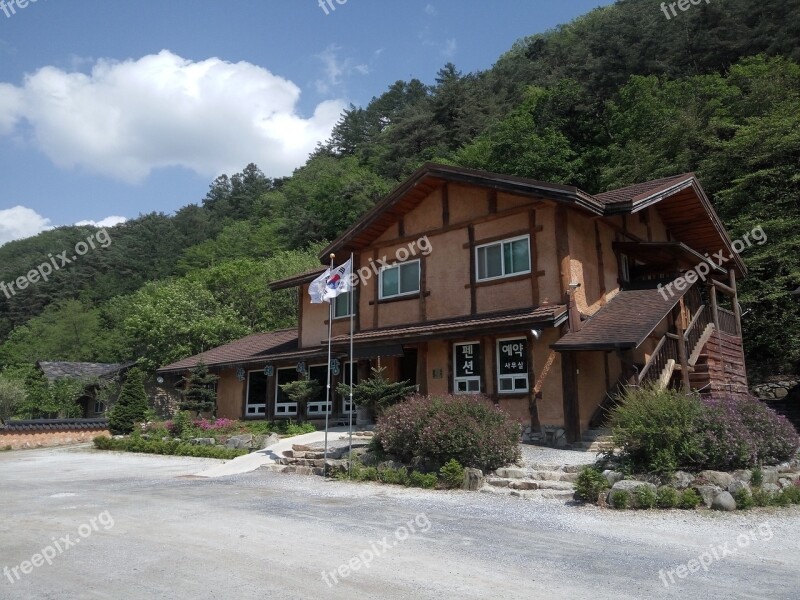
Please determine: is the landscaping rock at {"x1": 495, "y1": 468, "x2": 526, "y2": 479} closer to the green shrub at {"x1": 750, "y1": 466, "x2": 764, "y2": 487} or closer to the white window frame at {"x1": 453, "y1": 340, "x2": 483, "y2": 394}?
the green shrub at {"x1": 750, "y1": 466, "x2": 764, "y2": 487}

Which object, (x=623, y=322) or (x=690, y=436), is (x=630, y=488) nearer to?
(x=690, y=436)

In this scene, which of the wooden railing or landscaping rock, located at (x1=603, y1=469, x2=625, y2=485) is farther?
the wooden railing

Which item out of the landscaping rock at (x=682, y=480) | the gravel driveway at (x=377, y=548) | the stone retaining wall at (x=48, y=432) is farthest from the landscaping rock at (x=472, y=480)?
the stone retaining wall at (x=48, y=432)

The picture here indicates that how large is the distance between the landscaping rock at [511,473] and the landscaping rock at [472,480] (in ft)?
1.79

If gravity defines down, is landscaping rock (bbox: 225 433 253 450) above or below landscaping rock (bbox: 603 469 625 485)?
above

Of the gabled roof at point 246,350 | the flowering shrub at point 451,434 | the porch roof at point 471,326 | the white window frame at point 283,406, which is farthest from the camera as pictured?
the gabled roof at point 246,350

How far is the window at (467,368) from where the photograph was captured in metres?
17.4

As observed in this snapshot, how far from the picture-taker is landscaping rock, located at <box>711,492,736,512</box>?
933 cm

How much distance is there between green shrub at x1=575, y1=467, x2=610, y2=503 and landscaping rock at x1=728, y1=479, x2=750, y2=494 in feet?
5.96

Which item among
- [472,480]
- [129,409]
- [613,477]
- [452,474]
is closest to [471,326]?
[452,474]

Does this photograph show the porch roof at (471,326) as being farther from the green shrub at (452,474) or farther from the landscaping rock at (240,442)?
the green shrub at (452,474)

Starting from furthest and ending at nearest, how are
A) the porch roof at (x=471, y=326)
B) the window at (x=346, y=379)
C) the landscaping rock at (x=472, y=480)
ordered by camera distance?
the window at (x=346, y=379) → the porch roof at (x=471, y=326) → the landscaping rock at (x=472, y=480)

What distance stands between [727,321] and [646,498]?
1299cm

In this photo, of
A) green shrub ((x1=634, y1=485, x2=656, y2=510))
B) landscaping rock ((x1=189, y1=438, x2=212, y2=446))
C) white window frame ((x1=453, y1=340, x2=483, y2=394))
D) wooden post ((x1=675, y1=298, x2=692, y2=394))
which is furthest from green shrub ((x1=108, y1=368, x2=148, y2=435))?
green shrub ((x1=634, y1=485, x2=656, y2=510))
